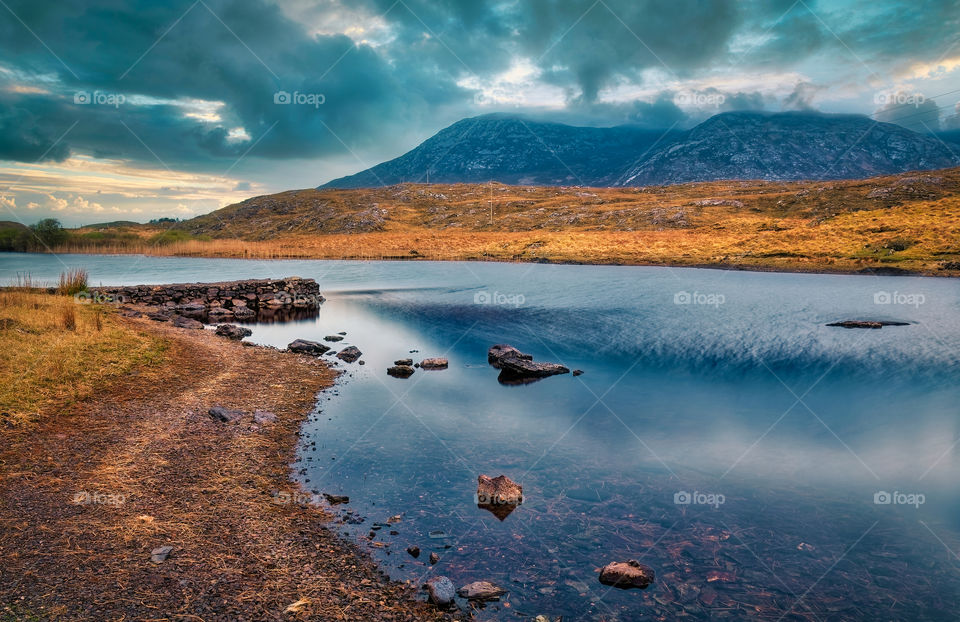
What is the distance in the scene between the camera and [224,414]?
15305mm

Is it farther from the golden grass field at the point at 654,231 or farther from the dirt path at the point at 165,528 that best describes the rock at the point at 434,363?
the golden grass field at the point at 654,231

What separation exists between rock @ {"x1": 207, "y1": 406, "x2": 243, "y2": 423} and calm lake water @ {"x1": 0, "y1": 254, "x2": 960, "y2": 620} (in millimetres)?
2198

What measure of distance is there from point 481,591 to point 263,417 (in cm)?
998

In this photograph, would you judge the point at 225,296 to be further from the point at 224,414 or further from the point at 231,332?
the point at 224,414

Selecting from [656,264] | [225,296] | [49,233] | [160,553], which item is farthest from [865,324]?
[49,233]

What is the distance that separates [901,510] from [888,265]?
65.1m

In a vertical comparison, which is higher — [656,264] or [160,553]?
[656,264]

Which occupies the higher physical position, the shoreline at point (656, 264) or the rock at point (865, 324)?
the shoreline at point (656, 264)

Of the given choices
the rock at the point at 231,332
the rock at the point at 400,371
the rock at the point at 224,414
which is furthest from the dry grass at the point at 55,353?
the rock at the point at 400,371

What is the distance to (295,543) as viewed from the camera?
9.12 m

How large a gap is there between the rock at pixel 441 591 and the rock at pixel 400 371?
14495 millimetres

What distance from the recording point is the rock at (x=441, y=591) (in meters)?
7.89

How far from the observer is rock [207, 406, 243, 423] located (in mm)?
15133

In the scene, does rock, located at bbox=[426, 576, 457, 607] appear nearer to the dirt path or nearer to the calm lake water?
the dirt path
